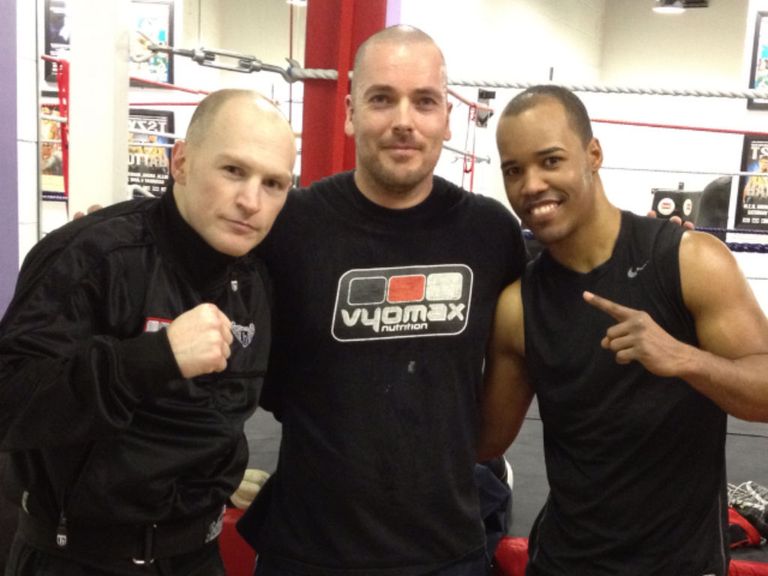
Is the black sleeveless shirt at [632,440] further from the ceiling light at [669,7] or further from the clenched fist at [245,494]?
the ceiling light at [669,7]

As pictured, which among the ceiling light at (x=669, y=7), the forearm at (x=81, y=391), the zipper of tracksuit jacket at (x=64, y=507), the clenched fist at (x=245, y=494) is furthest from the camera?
the ceiling light at (x=669, y=7)

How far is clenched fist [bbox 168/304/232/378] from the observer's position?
92 cm

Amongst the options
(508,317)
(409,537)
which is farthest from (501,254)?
(409,537)

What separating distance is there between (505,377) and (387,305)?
28 cm

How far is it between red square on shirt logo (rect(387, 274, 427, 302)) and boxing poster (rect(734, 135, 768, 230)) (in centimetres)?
709

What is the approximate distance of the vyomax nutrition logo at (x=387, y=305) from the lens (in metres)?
1.28

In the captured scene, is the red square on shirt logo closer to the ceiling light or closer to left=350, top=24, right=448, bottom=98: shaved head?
left=350, top=24, right=448, bottom=98: shaved head

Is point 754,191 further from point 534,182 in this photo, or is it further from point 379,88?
point 379,88

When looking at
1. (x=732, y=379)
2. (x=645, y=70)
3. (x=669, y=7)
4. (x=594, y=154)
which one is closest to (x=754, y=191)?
(x=645, y=70)

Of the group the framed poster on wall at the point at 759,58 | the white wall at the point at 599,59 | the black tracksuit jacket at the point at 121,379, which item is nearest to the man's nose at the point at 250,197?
the black tracksuit jacket at the point at 121,379

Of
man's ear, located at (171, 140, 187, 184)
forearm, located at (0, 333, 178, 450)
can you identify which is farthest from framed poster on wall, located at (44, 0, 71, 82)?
forearm, located at (0, 333, 178, 450)

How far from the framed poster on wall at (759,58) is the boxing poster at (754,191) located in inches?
15.4

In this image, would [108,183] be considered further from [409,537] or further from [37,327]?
[409,537]

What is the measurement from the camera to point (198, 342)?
921 mm
